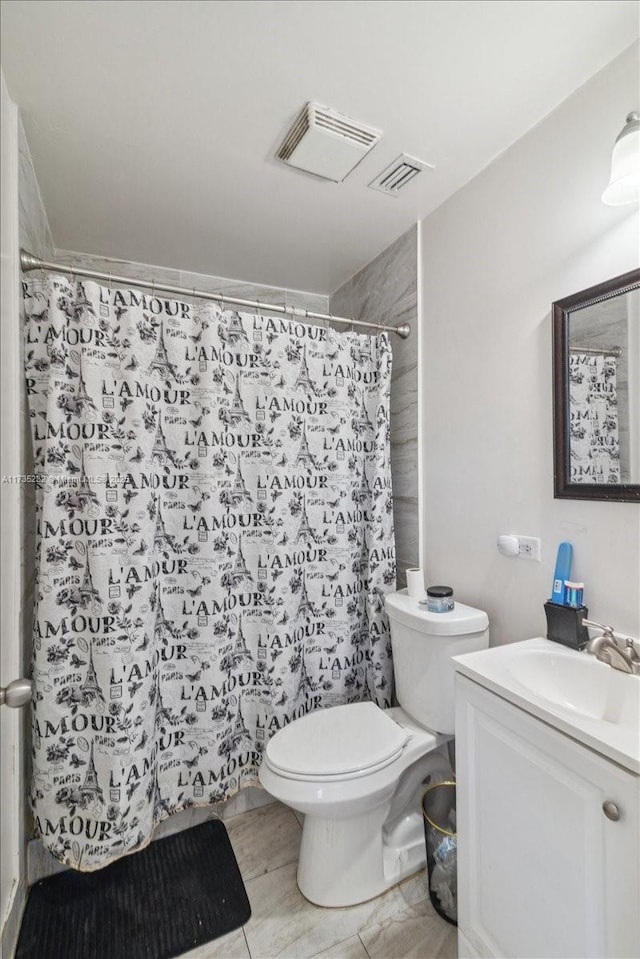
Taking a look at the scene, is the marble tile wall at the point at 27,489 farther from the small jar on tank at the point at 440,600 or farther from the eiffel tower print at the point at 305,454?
the small jar on tank at the point at 440,600

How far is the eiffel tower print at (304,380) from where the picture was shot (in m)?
1.75

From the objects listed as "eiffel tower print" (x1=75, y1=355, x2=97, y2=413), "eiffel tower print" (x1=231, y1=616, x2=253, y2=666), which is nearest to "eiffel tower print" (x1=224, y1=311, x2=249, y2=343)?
"eiffel tower print" (x1=75, y1=355, x2=97, y2=413)

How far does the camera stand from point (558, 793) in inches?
33.2

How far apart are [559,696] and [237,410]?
132cm

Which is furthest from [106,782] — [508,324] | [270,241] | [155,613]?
[270,241]

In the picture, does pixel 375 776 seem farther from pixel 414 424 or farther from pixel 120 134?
pixel 120 134

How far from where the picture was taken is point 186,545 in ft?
5.09

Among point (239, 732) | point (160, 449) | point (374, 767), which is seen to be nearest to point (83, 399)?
point (160, 449)

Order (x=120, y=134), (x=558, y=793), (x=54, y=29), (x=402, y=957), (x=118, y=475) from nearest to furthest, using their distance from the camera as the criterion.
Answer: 1. (x=558, y=793)
2. (x=54, y=29)
3. (x=402, y=957)
4. (x=120, y=134)
5. (x=118, y=475)

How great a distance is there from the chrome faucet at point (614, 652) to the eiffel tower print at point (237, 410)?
4.11 ft

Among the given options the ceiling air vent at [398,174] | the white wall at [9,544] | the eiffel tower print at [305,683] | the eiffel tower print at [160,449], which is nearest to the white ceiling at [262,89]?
the ceiling air vent at [398,174]

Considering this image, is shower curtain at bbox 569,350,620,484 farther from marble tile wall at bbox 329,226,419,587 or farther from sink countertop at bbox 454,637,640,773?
marble tile wall at bbox 329,226,419,587

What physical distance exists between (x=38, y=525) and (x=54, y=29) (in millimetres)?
1224

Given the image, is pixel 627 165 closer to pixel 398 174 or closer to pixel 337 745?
pixel 398 174
